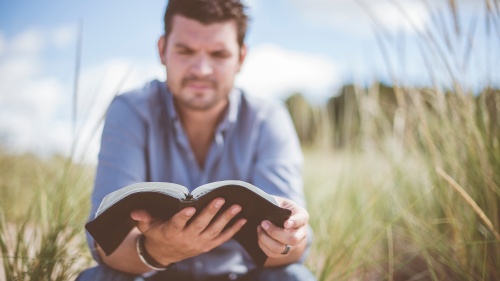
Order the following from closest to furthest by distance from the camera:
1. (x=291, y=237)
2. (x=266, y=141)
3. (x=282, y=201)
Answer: (x=291, y=237)
(x=282, y=201)
(x=266, y=141)

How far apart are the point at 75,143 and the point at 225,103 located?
58 centimetres

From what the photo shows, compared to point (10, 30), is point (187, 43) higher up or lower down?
lower down

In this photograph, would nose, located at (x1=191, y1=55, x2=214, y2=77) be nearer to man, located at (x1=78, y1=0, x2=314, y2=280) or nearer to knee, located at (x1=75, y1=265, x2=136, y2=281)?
man, located at (x1=78, y1=0, x2=314, y2=280)

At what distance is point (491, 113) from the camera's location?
1373mm

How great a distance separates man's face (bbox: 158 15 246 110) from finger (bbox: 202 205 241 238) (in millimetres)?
634

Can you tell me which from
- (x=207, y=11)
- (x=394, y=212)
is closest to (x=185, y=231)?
(x=207, y=11)

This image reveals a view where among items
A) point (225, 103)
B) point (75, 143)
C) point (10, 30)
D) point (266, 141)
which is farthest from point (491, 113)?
point (10, 30)

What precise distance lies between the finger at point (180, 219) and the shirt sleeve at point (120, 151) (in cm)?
39

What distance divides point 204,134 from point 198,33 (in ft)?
1.28

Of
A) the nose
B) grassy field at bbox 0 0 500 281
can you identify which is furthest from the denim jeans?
the nose

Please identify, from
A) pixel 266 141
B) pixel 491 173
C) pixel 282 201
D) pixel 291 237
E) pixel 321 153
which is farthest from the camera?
pixel 321 153

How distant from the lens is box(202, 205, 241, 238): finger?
96cm

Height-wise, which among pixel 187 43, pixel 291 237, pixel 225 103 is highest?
pixel 187 43

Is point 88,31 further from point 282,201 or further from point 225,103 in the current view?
point 282,201
